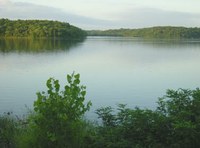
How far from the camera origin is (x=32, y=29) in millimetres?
109688

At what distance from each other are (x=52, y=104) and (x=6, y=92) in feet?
47.6

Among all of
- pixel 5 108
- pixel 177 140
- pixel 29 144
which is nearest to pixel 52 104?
pixel 29 144

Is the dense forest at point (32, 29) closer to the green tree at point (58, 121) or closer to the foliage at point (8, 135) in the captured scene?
the foliage at point (8, 135)

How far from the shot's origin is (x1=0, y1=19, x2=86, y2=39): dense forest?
10844 centimetres

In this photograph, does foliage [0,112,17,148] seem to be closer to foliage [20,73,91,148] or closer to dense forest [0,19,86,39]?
foliage [20,73,91,148]

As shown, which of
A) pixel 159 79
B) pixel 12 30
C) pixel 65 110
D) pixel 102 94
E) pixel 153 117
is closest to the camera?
pixel 65 110

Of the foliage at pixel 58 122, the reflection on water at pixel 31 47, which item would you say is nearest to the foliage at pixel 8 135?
the foliage at pixel 58 122

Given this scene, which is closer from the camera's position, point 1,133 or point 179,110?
point 179,110

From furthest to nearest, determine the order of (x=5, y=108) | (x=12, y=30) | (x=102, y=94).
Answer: (x=12, y=30)
(x=102, y=94)
(x=5, y=108)

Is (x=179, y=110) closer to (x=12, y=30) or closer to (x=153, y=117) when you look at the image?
(x=153, y=117)

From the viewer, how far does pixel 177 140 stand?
5254 millimetres

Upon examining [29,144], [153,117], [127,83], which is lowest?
[127,83]

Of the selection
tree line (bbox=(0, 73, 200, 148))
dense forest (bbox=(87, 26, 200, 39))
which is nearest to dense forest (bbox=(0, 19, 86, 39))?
dense forest (bbox=(87, 26, 200, 39))

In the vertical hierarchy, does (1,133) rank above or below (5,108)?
above
